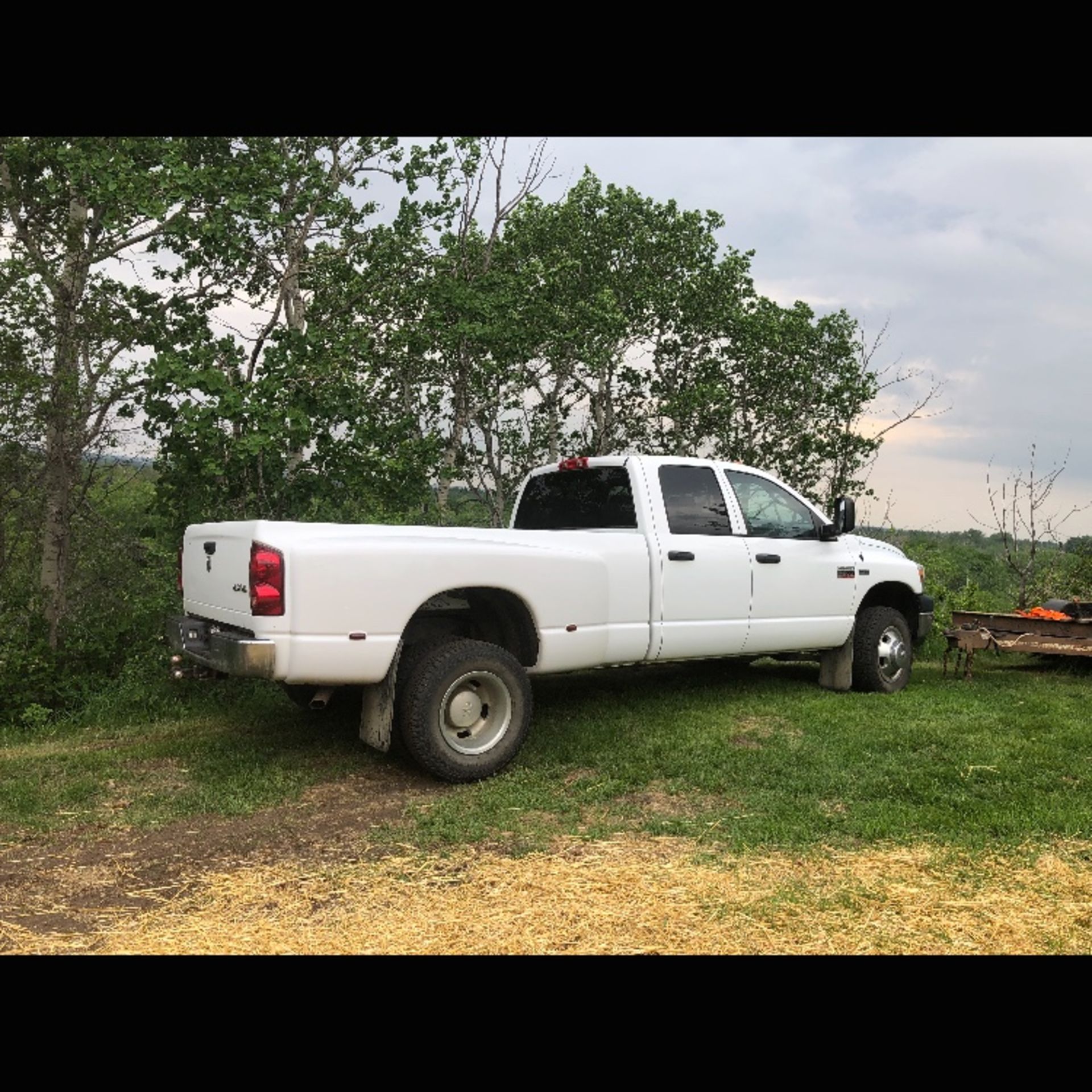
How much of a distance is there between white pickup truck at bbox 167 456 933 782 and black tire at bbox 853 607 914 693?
0.02 metres

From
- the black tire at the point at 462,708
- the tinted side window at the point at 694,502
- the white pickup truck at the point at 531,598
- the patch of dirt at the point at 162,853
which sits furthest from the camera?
the tinted side window at the point at 694,502

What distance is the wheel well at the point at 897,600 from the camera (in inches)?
330

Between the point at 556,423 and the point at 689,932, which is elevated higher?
the point at 556,423

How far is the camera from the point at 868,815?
196 inches

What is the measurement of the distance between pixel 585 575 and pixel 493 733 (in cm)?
116

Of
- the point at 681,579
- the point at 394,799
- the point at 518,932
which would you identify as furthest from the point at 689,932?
the point at 681,579

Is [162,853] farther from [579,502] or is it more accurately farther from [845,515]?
[845,515]

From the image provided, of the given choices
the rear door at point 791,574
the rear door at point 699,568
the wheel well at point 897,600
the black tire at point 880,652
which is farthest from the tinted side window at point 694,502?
the wheel well at point 897,600

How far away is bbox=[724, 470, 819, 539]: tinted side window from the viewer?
7.45 meters

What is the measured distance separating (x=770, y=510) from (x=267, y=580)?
422cm

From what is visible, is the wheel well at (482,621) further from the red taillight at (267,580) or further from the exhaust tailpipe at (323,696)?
the red taillight at (267,580)

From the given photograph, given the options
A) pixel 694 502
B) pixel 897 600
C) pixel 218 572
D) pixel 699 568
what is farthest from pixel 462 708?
pixel 897 600

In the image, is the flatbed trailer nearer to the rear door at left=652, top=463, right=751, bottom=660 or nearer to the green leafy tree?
the rear door at left=652, top=463, right=751, bottom=660

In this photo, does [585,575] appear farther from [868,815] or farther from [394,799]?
[868,815]
